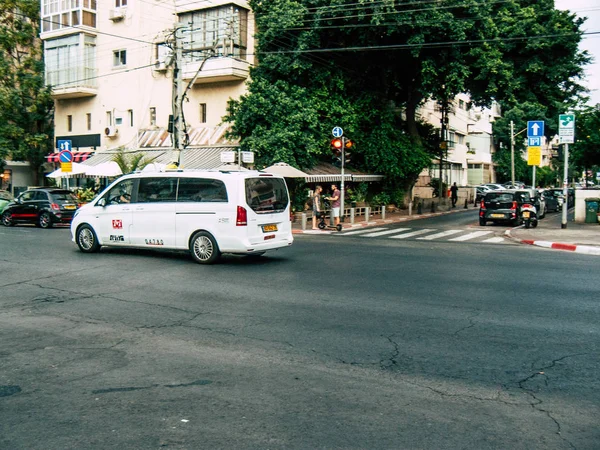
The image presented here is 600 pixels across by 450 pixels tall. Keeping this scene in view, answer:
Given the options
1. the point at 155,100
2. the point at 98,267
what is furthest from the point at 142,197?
the point at 155,100

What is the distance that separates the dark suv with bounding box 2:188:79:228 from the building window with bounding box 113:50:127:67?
13240mm

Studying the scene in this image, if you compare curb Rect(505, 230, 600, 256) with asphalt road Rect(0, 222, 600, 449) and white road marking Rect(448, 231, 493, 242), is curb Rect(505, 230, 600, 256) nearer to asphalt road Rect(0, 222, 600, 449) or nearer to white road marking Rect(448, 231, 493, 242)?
white road marking Rect(448, 231, 493, 242)

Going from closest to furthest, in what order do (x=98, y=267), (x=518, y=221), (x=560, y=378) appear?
(x=560, y=378)
(x=98, y=267)
(x=518, y=221)

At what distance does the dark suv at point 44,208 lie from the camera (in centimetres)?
2308

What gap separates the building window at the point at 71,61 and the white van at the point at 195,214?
23.7 metres

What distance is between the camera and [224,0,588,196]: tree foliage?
2608 centimetres

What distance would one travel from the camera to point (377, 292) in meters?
9.61

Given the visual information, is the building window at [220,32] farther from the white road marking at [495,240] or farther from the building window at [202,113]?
the white road marking at [495,240]

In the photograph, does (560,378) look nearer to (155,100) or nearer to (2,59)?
(155,100)

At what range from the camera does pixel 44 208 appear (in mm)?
23172

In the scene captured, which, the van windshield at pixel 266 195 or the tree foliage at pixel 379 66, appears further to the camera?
the tree foliage at pixel 379 66

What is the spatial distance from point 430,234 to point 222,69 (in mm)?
14181

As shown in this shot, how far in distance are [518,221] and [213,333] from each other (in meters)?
21.6

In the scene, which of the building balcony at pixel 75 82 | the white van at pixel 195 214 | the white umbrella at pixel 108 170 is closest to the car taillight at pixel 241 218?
the white van at pixel 195 214
